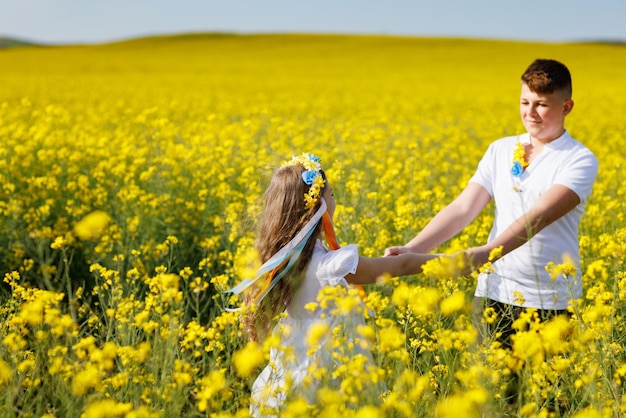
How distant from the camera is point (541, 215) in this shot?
108 inches

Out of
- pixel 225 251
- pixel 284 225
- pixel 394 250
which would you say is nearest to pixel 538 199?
pixel 394 250

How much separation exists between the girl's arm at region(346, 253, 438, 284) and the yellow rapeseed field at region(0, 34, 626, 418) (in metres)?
0.10

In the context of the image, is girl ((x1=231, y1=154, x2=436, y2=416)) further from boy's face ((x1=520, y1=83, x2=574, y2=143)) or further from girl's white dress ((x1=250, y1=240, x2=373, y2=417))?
boy's face ((x1=520, y1=83, x2=574, y2=143))

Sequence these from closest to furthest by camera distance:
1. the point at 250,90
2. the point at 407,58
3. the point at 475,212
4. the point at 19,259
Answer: the point at 475,212 < the point at 19,259 < the point at 250,90 < the point at 407,58

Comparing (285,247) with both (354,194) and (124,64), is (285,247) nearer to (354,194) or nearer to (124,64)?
(354,194)

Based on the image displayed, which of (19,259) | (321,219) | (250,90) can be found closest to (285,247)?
(321,219)

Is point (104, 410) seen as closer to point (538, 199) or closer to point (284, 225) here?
point (284, 225)

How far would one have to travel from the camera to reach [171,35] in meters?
48.8

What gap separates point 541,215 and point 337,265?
33.8 inches

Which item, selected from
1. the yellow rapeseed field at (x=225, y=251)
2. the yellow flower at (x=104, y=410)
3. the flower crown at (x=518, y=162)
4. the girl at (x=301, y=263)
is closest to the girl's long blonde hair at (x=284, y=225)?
the girl at (x=301, y=263)

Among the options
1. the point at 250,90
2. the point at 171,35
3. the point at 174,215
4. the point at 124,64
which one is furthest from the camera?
the point at 171,35

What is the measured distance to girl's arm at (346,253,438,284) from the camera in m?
2.46

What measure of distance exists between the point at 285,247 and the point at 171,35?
1917 inches

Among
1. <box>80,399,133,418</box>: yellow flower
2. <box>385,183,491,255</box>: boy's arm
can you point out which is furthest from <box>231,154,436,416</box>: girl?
<box>80,399,133,418</box>: yellow flower
